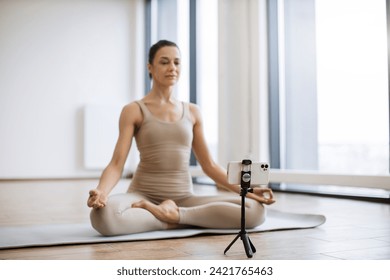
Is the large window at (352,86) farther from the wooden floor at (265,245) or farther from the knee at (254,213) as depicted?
the knee at (254,213)

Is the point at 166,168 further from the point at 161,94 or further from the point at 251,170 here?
the point at 251,170

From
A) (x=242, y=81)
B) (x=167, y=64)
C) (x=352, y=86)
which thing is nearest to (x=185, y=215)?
(x=167, y=64)

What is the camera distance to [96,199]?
1.54m

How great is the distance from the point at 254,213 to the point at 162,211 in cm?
33

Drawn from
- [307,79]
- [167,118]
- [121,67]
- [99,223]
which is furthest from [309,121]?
[121,67]

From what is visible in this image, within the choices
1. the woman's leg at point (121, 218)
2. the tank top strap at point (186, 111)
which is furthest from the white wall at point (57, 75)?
the woman's leg at point (121, 218)

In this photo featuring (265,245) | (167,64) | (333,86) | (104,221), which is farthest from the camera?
(333,86)

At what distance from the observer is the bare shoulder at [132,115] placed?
1882 mm

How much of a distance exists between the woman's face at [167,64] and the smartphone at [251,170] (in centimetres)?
72

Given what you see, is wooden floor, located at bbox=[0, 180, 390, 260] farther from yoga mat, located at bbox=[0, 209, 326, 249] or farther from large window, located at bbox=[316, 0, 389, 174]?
large window, located at bbox=[316, 0, 389, 174]

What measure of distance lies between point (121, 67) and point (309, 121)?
3.04 metres

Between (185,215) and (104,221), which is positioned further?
(185,215)

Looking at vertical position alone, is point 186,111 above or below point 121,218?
above
